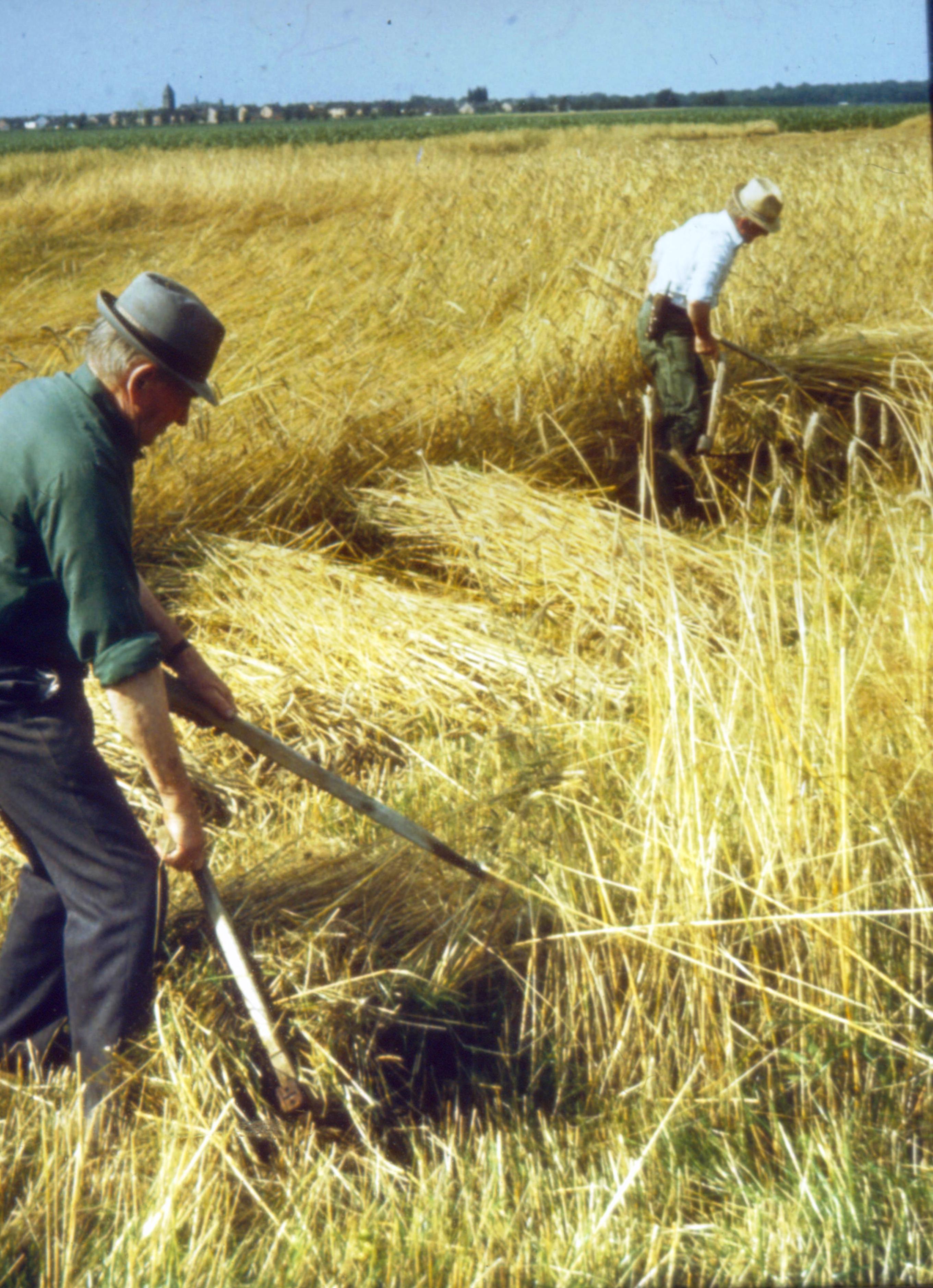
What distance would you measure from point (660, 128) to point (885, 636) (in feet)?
92.8

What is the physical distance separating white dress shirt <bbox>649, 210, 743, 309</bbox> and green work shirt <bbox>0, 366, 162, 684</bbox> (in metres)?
4.20

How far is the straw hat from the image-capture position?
5766mm

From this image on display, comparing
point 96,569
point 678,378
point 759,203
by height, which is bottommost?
point 678,378

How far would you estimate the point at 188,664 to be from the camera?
2477 mm

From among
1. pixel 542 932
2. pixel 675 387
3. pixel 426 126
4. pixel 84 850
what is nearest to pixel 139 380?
pixel 84 850

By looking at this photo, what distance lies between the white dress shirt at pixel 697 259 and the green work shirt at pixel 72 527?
420 cm

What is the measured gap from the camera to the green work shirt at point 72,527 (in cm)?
198

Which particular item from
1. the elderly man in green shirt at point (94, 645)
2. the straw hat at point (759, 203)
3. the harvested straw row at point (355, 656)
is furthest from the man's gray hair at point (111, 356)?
the straw hat at point (759, 203)

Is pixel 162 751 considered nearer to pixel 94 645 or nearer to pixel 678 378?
pixel 94 645

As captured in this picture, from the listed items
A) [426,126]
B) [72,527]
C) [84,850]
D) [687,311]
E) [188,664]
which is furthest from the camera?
[426,126]

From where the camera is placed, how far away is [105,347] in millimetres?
2121

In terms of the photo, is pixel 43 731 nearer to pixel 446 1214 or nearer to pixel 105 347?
pixel 105 347

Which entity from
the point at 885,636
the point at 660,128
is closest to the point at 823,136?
the point at 660,128

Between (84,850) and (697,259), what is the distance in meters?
4.55
